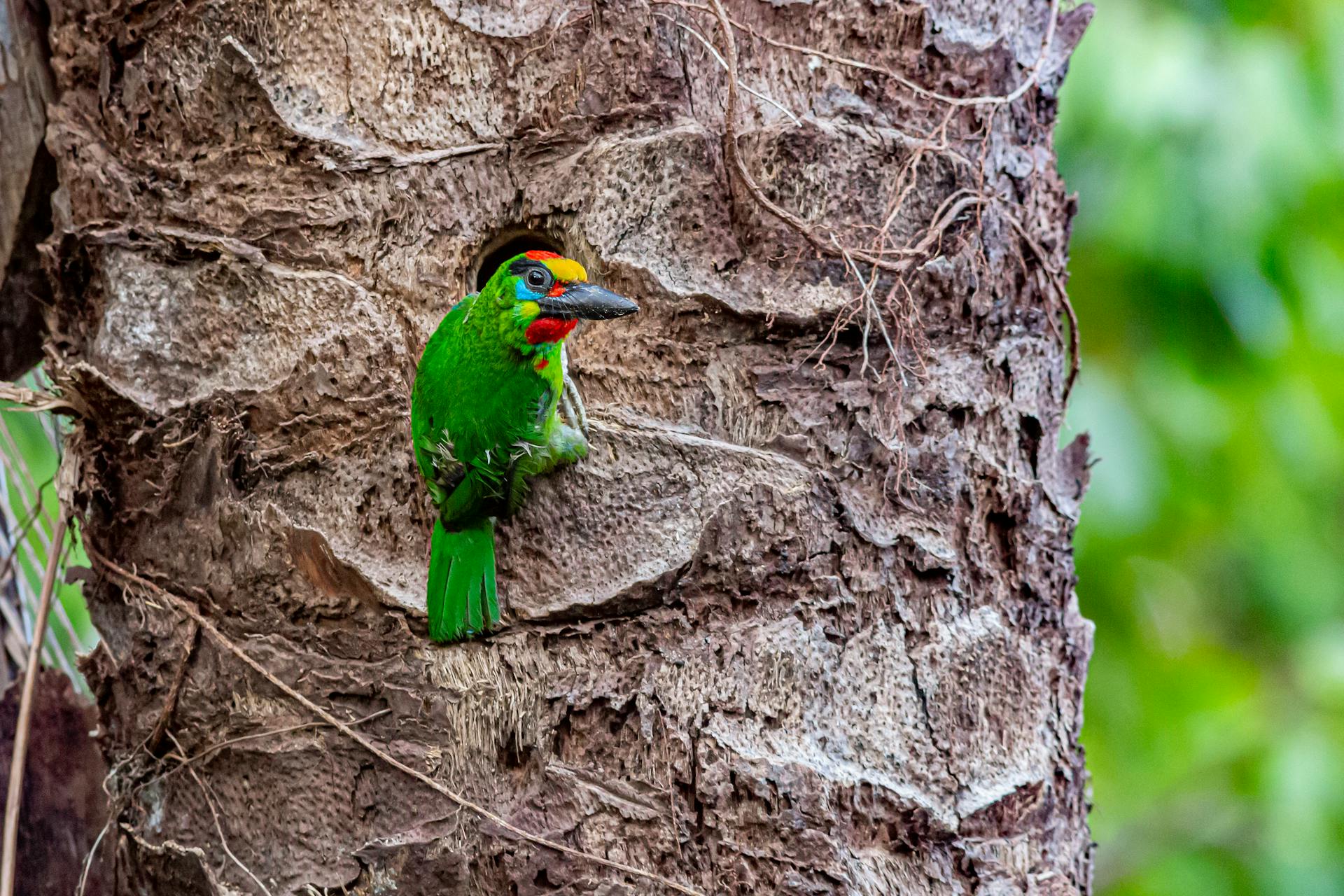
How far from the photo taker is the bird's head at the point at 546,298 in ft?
4.98

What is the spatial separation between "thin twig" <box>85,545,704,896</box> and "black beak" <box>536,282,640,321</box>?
60 centimetres

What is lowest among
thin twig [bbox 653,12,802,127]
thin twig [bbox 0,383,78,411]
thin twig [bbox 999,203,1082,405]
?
thin twig [bbox 0,383,78,411]

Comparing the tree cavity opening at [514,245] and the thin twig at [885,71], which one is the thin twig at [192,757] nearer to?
the tree cavity opening at [514,245]

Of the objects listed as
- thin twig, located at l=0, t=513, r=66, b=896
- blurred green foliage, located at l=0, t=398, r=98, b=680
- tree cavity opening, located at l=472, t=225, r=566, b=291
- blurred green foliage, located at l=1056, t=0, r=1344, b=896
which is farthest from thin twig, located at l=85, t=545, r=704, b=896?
blurred green foliage, located at l=1056, t=0, r=1344, b=896

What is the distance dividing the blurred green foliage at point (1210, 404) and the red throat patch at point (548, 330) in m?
2.34

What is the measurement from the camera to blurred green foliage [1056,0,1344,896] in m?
3.56

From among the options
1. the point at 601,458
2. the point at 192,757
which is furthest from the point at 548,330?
the point at 192,757

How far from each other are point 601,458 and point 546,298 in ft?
0.74

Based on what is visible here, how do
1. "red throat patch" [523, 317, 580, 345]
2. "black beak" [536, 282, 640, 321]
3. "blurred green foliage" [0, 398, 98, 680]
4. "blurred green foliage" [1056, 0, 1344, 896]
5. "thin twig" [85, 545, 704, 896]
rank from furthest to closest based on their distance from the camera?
"blurred green foliage" [1056, 0, 1344, 896] → "blurred green foliage" [0, 398, 98, 680] → "red throat patch" [523, 317, 580, 345] → "black beak" [536, 282, 640, 321] → "thin twig" [85, 545, 704, 896]

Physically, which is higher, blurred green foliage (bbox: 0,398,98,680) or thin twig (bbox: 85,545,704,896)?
blurred green foliage (bbox: 0,398,98,680)

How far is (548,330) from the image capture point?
1654 mm

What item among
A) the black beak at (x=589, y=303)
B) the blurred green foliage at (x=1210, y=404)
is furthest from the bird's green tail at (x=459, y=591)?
the blurred green foliage at (x=1210, y=404)

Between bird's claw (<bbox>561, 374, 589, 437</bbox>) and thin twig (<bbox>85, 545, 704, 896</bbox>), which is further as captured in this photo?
bird's claw (<bbox>561, 374, 589, 437</bbox>)

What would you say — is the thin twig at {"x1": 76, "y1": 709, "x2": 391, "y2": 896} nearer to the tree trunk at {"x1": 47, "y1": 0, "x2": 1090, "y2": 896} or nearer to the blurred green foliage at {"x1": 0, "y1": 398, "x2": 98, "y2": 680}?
the tree trunk at {"x1": 47, "y1": 0, "x2": 1090, "y2": 896}
